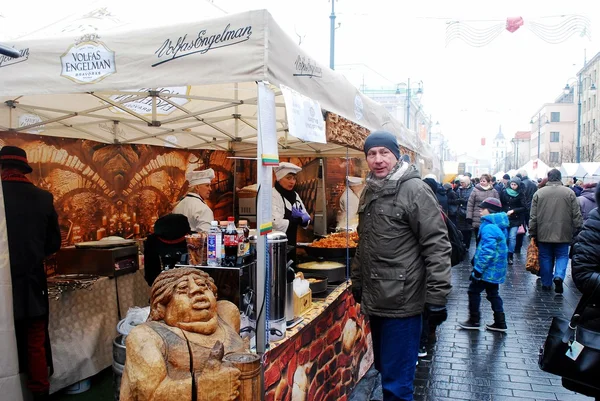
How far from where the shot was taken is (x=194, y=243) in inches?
128

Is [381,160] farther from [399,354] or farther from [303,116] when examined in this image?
[399,354]

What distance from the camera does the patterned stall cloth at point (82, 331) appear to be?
4234mm

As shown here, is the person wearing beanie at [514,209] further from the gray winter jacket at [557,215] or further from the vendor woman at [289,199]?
the vendor woman at [289,199]

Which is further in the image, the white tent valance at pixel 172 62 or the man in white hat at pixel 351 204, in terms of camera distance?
the man in white hat at pixel 351 204

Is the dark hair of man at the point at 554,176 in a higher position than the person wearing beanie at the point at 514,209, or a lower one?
higher

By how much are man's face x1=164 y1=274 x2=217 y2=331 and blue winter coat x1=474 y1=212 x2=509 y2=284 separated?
4615mm

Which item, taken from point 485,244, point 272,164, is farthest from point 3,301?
point 485,244

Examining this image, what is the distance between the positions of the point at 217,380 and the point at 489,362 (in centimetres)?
424

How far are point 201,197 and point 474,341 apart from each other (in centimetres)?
408

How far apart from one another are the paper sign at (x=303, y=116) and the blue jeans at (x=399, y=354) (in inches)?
53.0

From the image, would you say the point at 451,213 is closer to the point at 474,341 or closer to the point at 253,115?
the point at 474,341

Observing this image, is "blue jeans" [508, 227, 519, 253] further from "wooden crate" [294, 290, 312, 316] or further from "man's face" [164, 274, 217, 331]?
"man's face" [164, 274, 217, 331]

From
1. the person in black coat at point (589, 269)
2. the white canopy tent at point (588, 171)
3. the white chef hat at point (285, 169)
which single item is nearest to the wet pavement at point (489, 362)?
the person in black coat at point (589, 269)

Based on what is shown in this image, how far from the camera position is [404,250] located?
3.05 m
